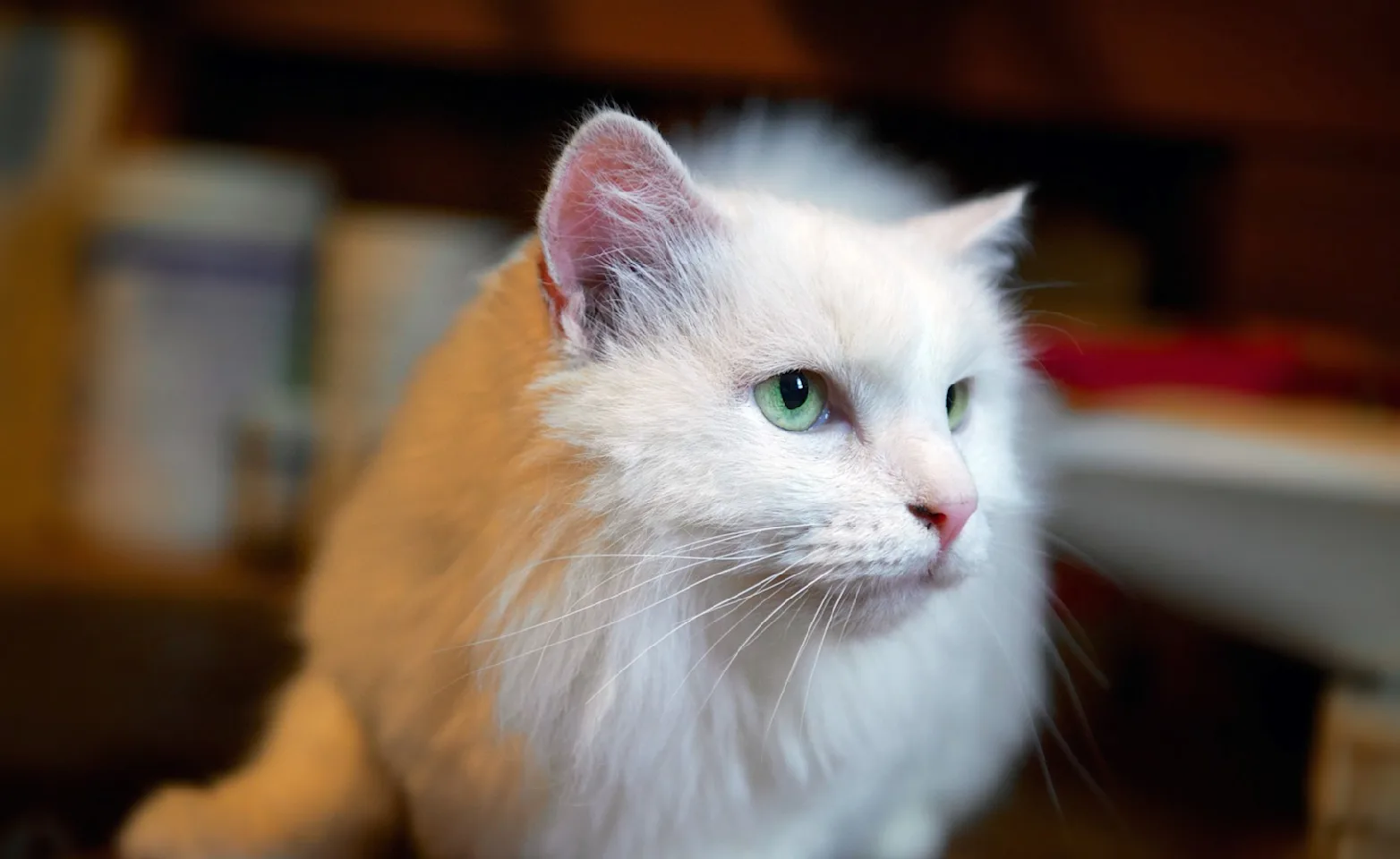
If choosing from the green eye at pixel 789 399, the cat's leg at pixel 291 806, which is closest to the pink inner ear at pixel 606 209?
the green eye at pixel 789 399

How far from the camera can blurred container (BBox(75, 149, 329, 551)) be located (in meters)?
1.45

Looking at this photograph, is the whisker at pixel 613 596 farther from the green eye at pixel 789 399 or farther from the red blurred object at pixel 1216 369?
the red blurred object at pixel 1216 369

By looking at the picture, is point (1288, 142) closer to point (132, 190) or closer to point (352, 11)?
point (352, 11)

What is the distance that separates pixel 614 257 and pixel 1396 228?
1.53m

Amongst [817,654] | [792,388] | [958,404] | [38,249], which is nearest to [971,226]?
[958,404]

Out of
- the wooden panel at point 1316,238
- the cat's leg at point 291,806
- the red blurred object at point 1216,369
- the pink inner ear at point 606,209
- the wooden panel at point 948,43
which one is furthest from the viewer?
the wooden panel at point 1316,238

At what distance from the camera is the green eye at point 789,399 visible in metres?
0.63

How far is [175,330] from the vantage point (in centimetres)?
147

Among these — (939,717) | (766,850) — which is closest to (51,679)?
(766,850)

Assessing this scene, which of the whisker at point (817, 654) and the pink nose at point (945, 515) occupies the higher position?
the pink nose at point (945, 515)

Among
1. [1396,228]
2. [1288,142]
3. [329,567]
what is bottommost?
[329,567]

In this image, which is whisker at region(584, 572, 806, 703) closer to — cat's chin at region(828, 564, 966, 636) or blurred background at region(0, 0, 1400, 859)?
cat's chin at region(828, 564, 966, 636)

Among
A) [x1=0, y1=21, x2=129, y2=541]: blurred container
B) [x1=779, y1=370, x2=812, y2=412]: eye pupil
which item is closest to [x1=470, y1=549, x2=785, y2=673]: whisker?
[x1=779, y1=370, x2=812, y2=412]: eye pupil

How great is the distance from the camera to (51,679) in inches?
46.3
